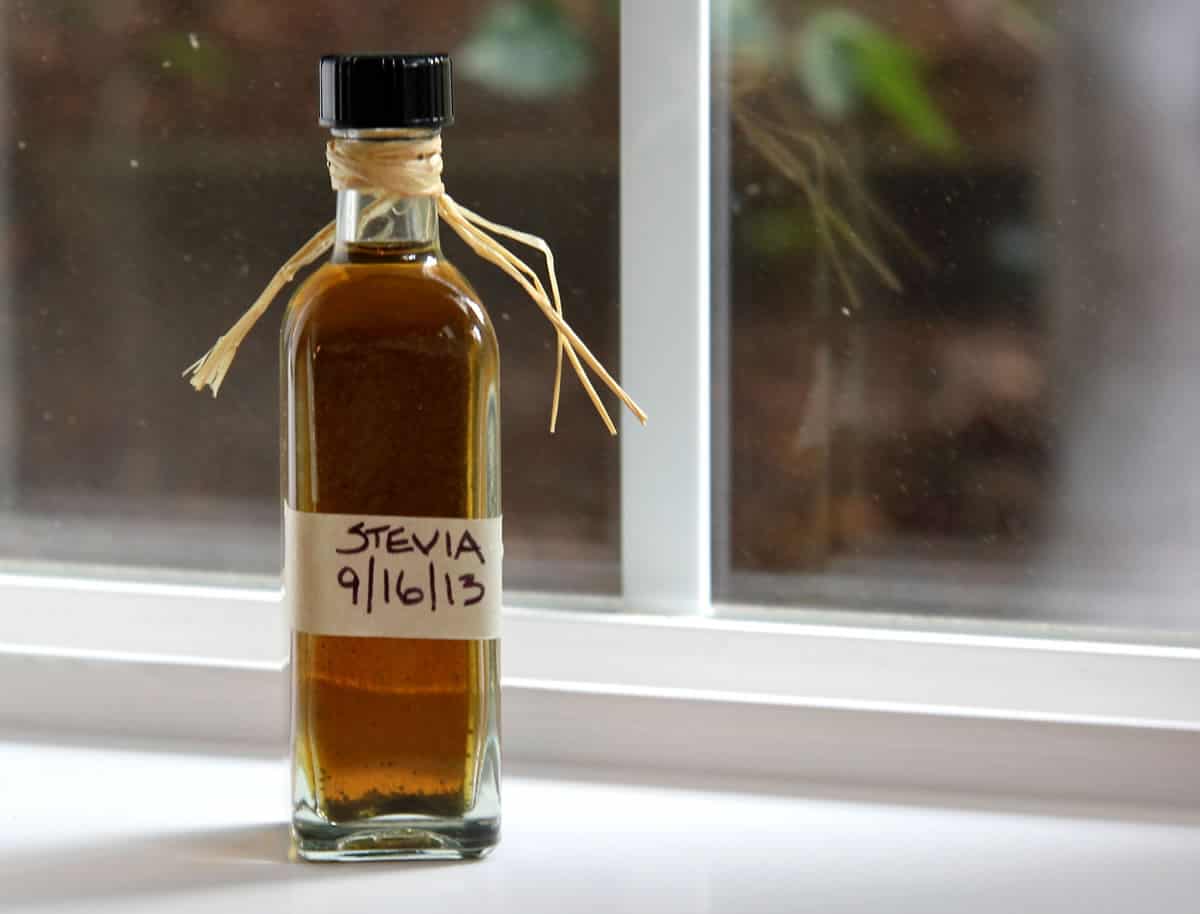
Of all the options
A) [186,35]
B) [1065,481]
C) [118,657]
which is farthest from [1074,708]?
[186,35]

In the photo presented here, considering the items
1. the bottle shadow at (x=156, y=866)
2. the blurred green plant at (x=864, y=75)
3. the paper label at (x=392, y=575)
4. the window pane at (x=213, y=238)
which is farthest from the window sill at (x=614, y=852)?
the blurred green plant at (x=864, y=75)

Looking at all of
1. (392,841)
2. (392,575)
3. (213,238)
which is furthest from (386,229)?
(213,238)

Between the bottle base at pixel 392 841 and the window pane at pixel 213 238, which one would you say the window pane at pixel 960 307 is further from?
the bottle base at pixel 392 841

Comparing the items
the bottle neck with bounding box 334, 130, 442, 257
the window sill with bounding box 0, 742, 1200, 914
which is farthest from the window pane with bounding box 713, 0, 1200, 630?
the bottle neck with bounding box 334, 130, 442, 257

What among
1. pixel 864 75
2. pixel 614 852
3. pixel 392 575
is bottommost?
pixel 614 852

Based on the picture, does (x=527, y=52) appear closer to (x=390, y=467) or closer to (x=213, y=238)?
(x=213, y=238)

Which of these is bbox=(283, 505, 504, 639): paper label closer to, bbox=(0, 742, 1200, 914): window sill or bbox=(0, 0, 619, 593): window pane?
bbox=(0, 742, 1200, 914): window sill
